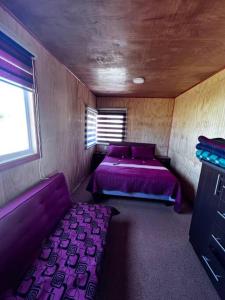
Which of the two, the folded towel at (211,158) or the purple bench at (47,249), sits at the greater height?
the folded towel at (211,158)

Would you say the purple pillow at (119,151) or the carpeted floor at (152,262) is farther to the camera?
the purple pillow at (119,151)

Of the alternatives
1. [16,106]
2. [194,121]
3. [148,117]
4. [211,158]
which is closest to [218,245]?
[211,158]

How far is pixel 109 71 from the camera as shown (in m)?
2.38

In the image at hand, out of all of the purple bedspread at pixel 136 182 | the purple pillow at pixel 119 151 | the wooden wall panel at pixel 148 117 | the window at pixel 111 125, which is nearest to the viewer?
the purple bedspread at pixel 136 182

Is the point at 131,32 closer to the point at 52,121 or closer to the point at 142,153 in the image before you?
the point at 52,121

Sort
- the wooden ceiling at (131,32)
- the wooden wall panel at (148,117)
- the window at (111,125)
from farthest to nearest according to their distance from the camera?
the window at (111,125) < the wooden wall panel at (148,117) < the wooden ceiling at (131,32)

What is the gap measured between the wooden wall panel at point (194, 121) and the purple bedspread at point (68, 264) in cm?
196

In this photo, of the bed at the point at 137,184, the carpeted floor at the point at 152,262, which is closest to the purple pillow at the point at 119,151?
the bed at the point at 137,184

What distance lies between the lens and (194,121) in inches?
112

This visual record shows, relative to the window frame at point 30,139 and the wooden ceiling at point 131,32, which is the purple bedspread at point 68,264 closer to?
the window frame at point 30,139

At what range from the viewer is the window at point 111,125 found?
4430 millimetres

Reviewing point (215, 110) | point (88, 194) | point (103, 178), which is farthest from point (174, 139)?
point (88, 194)

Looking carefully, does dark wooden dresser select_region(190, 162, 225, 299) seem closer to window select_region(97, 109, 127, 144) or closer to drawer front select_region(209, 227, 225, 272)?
drawer front select_region(209, 227, 225, 272)

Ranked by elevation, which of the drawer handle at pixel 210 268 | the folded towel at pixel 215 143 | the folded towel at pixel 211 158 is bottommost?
the drawer handle at pixel 210 268
